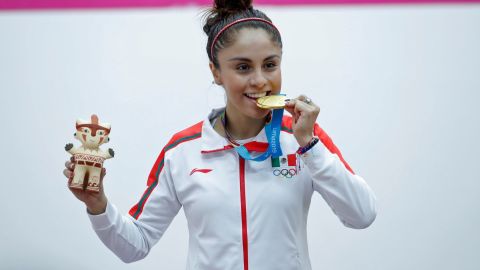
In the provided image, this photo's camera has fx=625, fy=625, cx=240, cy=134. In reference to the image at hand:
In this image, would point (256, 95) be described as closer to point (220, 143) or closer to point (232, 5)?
point (220, 143)

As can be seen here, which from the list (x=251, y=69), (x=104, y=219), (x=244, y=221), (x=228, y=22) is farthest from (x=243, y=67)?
(x=104, y=219)

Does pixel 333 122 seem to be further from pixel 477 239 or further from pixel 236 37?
pixel 236 37

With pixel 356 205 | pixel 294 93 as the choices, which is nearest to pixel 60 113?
pixel 294 93

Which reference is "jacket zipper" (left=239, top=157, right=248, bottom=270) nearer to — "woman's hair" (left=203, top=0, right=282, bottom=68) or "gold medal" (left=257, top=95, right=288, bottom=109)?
"gold medal" (left=257, top=95, right=288, bottom=109)

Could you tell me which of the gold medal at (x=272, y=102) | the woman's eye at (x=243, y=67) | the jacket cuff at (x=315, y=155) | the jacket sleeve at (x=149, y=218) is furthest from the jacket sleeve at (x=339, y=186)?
the jacket sleeve at (x=149, y=218)

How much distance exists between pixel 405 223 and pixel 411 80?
22.2 inches

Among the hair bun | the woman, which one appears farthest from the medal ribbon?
the hair bun

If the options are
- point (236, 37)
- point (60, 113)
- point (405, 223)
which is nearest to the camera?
point (236, 37)

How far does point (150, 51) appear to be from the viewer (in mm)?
2523

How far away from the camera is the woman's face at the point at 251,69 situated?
1.36 meters

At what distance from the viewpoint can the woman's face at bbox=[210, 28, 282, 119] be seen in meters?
1.36

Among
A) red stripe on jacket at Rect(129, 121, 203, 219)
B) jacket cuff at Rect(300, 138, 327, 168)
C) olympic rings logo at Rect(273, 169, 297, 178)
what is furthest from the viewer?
red stripe on jacket at Rect(129, 121, 203, 219)

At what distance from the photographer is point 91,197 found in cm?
133

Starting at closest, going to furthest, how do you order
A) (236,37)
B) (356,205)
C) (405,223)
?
(356,205)
(236,37)
(405,223)
